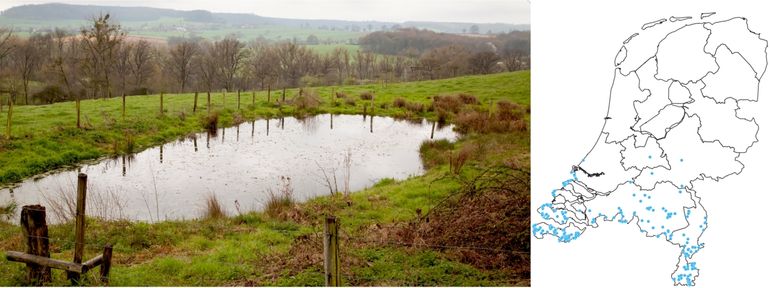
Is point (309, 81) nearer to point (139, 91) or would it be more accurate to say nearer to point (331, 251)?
point (139, 91)

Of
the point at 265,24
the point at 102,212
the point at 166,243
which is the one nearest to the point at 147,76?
the point at 265,24

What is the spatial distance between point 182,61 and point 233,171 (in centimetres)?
1721

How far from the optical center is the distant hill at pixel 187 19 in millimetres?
10852

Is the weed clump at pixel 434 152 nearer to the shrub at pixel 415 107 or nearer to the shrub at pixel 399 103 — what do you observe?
the shrub at pixel 415 107

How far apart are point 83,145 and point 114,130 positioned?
160 cm

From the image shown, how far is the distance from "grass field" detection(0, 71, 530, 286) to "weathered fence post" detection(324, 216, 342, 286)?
70 cm

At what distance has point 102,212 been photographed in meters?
8.88

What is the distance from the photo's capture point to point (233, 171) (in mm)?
12047

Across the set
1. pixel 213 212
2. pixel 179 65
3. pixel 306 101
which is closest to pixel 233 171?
pixel 213 212

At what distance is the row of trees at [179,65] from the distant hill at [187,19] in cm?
72

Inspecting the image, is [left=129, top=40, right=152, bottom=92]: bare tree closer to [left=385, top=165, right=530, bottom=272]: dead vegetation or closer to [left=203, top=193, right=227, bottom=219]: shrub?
[left=203, top=193, right=227, bottom=219]: shrub

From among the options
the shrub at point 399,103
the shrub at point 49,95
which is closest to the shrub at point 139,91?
the shrub at point 49,95
